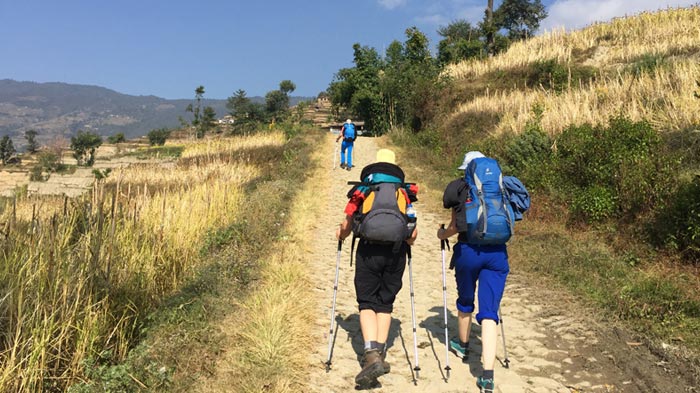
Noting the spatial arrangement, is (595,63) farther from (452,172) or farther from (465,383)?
(465,383)

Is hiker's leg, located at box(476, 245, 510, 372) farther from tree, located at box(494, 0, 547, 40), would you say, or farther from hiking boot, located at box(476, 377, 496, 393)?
tree, located at box(494, 0, 547, 40)

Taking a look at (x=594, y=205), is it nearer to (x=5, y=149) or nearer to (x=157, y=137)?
(x=5, y=149)

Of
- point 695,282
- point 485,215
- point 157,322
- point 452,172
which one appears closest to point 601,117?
point 452,172

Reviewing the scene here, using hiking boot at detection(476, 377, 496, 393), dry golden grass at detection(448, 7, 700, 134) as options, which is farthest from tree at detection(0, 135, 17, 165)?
hiking boot at detection(476, 377, 496, 393)

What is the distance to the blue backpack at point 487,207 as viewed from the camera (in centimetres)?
379

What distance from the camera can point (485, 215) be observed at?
150 inches

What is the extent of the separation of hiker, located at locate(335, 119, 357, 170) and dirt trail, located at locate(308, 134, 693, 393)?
9.55 meters

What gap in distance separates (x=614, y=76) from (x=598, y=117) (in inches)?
240

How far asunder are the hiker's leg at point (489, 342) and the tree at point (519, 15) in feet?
183

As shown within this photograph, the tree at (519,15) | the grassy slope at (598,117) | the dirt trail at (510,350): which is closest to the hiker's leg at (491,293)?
the dirt trail at (510,350)

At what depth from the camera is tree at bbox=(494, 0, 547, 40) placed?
53.2 m

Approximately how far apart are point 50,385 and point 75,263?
1.14 metres

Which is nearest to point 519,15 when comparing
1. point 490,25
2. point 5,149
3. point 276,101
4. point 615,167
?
point 490,25

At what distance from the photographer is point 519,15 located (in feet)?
177
